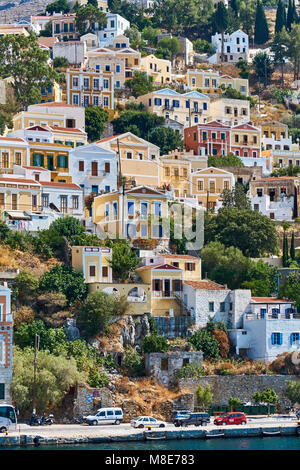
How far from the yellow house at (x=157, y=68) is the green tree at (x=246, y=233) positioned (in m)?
45.3

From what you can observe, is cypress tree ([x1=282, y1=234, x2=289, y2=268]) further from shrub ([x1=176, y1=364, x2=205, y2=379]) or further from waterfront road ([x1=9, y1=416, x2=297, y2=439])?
waterfront road ([x1=9, y1=416, x2=297, y2=439])

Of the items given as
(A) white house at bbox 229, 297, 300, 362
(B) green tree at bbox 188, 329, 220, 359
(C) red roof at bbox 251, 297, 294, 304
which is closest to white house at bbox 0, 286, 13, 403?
(B) green tree at bbox 188, 329, 220, 359

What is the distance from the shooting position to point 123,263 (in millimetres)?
75375

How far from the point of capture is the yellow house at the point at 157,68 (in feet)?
427

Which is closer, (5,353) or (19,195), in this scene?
(5,353)

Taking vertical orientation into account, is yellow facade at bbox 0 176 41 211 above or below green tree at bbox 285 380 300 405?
above

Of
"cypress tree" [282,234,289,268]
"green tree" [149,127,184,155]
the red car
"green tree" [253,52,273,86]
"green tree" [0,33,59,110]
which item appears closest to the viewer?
the red car

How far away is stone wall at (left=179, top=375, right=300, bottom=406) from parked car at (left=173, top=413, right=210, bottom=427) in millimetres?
4024

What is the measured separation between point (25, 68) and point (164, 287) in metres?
41.3

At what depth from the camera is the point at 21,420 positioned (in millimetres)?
63781

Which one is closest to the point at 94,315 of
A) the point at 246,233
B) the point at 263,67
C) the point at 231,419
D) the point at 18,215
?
the point at 231,419

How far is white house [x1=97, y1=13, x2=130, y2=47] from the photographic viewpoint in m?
141

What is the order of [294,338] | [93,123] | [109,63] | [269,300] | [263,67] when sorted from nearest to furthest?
[294,338], [269,300], [93,123], [109,63], [263,67]

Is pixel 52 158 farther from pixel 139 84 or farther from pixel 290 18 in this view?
pixel 290 18
